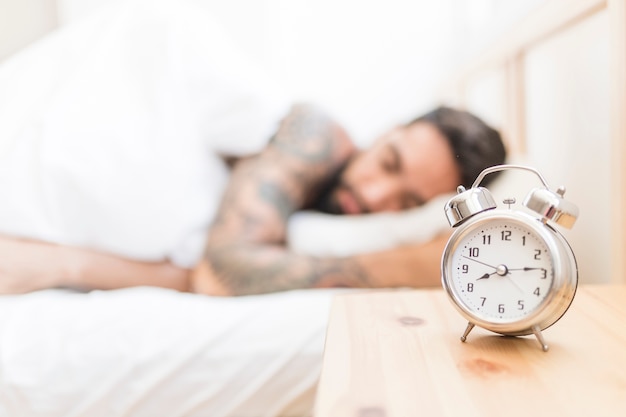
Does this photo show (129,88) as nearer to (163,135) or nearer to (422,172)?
(163,135)

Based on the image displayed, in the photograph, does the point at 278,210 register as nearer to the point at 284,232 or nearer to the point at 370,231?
the point at 284,232

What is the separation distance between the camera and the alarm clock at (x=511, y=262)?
455 mm

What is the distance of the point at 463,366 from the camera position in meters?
0.42

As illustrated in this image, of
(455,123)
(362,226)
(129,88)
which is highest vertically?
(129,88)

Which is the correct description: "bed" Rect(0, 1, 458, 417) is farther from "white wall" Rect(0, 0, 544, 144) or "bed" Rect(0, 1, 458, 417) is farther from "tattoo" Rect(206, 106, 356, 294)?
"white wall" Rect(0, 0, 544, 144)

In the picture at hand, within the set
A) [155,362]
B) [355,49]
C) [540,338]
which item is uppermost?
[355,49]

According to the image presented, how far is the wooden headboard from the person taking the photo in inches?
28.6

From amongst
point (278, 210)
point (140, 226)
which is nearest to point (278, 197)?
point (278, 210)

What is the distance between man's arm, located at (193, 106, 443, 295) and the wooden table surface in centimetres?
35

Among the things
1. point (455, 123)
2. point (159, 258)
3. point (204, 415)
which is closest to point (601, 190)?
point (455, 123)

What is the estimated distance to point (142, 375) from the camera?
2.32ft

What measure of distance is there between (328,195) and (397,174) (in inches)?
6.7

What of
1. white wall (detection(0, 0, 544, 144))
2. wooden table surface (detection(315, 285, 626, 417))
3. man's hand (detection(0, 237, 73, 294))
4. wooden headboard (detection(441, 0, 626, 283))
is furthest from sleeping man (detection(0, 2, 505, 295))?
white wall (detection(0, 0, 544, 144))

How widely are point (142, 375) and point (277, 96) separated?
0.76 m
